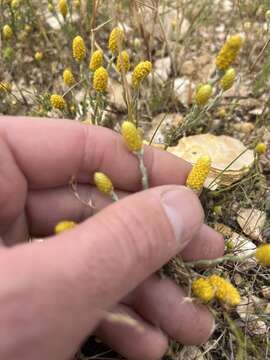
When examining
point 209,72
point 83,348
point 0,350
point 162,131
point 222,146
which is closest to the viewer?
point 0,350

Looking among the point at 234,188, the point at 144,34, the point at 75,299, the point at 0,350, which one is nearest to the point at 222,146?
the point at 234,188

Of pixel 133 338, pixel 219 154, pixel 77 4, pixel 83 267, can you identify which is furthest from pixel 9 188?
pixel 77 4

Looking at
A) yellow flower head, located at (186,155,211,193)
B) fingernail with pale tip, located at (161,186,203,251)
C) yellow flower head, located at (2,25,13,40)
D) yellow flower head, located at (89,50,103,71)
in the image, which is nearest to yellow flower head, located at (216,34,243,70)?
yellow flower head, located at (186,155,211,193)

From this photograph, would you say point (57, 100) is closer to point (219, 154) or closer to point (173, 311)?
point (219, 154)

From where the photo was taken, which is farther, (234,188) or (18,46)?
(18,46)

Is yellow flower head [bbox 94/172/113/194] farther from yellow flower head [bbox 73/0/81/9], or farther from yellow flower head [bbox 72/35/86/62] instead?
yellow flower head [bbox 73/0/81/9]

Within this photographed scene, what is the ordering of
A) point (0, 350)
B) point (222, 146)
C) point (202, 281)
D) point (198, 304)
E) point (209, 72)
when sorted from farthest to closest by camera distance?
point (209, 72)
point (222, 146)
point (198, 304)
point (202, 281)
point (0, 350)

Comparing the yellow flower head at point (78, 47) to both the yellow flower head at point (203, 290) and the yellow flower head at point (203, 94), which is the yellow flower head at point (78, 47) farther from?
the yellow flower head at point (203, 290)

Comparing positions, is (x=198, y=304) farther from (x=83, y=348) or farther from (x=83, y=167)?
(x=83, y=167)

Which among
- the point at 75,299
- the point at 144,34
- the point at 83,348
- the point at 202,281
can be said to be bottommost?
the point at 83,348
